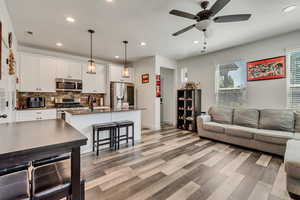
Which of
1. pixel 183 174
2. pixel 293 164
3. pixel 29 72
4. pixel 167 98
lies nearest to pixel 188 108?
pixel 167 98

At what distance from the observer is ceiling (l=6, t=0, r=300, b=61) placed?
2.30 m

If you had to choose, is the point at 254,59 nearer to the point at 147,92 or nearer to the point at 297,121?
the point at 297,121

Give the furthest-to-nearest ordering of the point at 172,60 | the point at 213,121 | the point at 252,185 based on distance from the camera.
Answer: the point at 172,60 → the point at 213,121 → the point at 252,185

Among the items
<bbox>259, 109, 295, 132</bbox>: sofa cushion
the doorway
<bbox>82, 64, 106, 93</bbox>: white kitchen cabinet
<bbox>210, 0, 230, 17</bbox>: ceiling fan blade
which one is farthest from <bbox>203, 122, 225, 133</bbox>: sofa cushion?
<bbox>82, 64, 106, 93</bbox>: white kitchen cabinet

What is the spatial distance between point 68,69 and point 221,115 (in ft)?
16.9

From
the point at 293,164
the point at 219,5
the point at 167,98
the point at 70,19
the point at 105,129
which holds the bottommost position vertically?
the point at 293,164

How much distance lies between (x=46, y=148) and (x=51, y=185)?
31 cm

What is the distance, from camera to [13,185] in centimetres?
91

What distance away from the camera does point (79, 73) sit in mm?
4859

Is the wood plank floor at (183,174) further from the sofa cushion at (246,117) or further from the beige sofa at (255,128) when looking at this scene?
the sofa cushion at (246,117)

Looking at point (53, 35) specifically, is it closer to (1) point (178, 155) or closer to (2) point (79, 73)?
(2) point (79, 73)

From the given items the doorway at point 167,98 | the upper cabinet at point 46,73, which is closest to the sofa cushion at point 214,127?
the doorway at point 167,98

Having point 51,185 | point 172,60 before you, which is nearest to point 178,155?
point 51,185

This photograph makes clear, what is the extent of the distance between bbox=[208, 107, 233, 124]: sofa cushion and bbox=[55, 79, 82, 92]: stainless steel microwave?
4607 millimetres
